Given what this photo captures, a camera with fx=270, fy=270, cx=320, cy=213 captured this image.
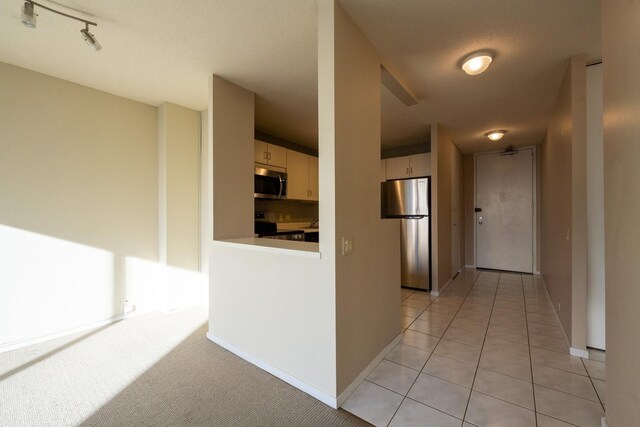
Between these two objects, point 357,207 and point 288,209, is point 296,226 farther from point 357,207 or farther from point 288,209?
point 357,207

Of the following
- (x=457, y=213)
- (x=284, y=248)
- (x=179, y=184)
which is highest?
(x=179, y=184)

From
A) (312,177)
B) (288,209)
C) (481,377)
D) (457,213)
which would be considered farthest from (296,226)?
(481,377)

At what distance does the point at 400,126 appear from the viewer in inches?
163

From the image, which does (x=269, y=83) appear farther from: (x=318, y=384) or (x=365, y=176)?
(x=318, y=384)

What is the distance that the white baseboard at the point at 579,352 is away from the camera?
2240 mm

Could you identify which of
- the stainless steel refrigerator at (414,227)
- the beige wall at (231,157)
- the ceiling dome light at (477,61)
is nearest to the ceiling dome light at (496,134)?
the stainless steel refrigerator at (414,227)

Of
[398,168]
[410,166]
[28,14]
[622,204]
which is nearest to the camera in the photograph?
[622,204]

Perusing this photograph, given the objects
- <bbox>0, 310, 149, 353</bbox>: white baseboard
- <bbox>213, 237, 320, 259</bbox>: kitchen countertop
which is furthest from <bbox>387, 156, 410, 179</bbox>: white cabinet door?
<bbox>0, 310, 149, 353</bbox>: white baseboard

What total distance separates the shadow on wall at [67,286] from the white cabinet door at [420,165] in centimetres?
385

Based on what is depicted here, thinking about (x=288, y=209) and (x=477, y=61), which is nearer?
(x=477, y=61)

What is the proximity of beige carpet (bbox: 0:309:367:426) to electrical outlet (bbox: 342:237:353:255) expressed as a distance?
97 cm

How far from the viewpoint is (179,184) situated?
3.38 metres

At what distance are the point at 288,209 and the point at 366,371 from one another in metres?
3.32

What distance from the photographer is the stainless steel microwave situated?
3.68 meters
